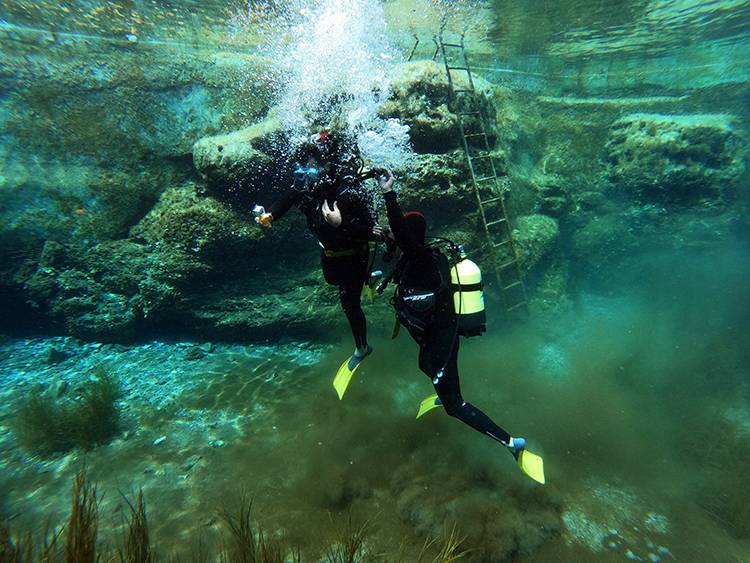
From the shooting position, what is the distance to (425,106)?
7.25 m

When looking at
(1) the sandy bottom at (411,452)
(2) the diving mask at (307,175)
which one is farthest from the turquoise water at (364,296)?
(2) the diving mask at (307,175)

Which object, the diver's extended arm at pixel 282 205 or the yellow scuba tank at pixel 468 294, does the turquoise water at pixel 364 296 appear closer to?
the yellow scuba tank at pixel 468 294

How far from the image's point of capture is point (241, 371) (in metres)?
6.94

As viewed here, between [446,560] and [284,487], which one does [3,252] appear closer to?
[284,487]

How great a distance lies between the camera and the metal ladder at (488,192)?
7707 millimetres

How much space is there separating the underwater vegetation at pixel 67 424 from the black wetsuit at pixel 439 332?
5.01m

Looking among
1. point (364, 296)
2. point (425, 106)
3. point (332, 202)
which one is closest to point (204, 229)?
point (364, 296)

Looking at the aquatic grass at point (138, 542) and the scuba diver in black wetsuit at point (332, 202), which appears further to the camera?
the scuba diver in black wetsuit at point (332, 202)

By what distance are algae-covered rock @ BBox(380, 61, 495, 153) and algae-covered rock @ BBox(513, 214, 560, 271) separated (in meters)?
3.08

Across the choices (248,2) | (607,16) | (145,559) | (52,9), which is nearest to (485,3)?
(607,16)

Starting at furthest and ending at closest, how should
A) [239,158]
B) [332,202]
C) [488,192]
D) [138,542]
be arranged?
[488,192] → [239,158] → [332,202] → [138,542]

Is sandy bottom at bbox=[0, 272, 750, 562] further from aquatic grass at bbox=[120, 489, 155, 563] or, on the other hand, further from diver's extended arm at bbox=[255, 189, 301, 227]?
diver's extended arm at bbox=[255, 189, 301, 227]

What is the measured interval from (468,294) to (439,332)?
1.71 ft

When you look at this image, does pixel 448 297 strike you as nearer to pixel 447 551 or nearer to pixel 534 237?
pixel 447 551
